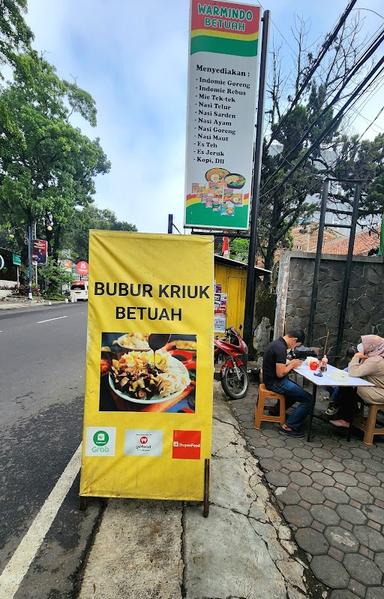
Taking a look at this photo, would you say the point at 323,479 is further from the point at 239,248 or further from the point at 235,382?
the point at 239,248

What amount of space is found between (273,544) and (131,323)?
6.17 ft

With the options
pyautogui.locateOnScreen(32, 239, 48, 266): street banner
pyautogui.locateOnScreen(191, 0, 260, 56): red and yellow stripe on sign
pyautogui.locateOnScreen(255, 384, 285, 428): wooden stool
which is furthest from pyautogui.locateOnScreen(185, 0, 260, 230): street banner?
pyautogui.locateOnScreen(32, 239, 48, 266): street banner

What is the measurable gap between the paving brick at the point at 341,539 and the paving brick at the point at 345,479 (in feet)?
2.15

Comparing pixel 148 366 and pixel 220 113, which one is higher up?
pixel 220 113

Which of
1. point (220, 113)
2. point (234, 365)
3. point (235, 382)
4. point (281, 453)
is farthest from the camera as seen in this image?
point (235, 382)

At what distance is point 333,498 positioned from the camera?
2762 mm

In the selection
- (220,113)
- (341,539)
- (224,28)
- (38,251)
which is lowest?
(341,539)

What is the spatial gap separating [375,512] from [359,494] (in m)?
0.22

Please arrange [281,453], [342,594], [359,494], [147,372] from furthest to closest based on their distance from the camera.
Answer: [281,453] → [359,494] → [147,372] → [342,594]

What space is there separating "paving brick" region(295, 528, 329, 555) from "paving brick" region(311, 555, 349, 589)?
0.05m

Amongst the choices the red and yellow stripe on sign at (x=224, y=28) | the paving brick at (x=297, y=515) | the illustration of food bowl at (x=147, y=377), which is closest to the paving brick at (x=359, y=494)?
the paving brick at (x=297, y=515)

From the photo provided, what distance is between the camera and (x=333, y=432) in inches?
160

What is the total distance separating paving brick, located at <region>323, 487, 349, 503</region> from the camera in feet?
9.01

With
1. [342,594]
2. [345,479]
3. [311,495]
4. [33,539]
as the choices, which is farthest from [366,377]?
[33,539]
